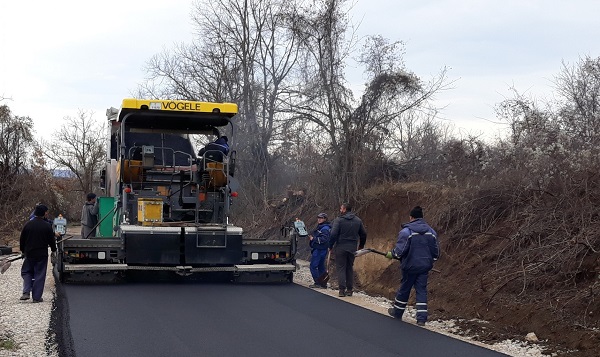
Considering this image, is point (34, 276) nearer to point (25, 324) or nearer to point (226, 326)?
point (25, 324)

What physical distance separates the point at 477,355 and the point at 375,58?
13.9 metres

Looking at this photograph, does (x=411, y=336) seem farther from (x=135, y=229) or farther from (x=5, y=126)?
(x=5, y=126)

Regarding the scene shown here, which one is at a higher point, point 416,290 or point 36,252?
point 36,252

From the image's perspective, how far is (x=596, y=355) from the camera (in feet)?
26.0

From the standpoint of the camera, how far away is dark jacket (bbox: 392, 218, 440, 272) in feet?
34.5

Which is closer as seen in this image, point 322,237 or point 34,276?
point 34,276

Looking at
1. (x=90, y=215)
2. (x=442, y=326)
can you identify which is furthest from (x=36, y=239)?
(x=442, y=326)

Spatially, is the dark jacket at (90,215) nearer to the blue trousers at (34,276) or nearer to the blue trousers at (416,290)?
the blue trousers at (34,276)

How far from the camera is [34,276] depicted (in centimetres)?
1209

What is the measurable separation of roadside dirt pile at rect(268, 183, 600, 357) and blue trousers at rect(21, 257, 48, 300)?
629cm

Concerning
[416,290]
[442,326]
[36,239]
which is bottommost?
[442,326]

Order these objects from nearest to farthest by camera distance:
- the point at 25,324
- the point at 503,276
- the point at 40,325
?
the point at 40,325 → the point at 25,324 → the point at 503,276

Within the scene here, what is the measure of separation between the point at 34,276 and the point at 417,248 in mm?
6257

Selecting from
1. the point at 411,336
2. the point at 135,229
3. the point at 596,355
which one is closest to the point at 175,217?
the point at 135,229
